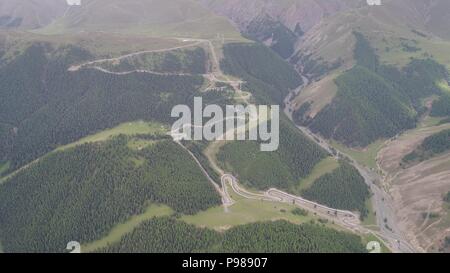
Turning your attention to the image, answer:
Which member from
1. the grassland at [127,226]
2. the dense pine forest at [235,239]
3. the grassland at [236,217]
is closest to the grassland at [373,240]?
the dense pine forest at [235,239]

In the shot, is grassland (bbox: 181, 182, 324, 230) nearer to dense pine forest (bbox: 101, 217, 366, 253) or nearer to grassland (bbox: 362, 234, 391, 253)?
dense pine forest (bbox: 101, 217, 366, 253)

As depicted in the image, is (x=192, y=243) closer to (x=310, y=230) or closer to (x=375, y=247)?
(x=310, y=230)

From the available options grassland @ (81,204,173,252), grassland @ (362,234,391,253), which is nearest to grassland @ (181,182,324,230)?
grassland @ (81,204,173,252)

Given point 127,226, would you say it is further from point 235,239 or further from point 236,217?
point 235,239

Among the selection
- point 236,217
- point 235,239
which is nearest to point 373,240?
point 236,217

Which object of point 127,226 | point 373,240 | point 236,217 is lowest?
point 373,240

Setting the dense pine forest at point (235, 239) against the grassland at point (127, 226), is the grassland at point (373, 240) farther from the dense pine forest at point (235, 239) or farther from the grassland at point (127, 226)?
the grassland at point (127, 226)
